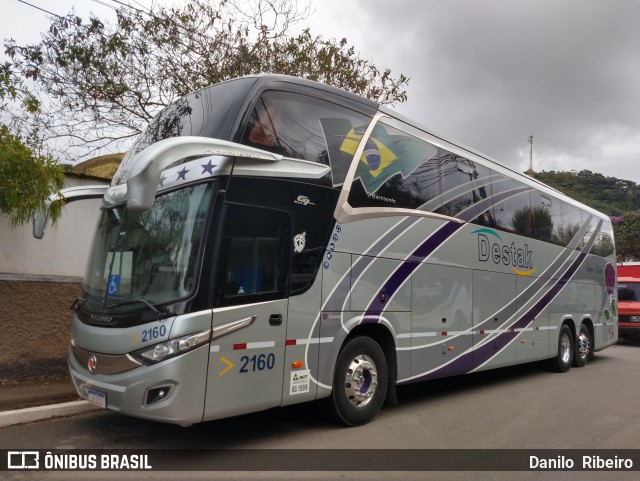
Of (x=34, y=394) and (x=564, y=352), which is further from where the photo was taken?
(x=564, y=352)

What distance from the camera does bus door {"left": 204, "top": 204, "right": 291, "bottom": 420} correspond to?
475 centimetres

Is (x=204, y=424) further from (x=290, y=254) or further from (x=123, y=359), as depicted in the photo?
(x=290, y=254)

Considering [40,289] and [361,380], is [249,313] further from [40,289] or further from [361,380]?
[40,289]

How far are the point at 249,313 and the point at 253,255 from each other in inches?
22.2

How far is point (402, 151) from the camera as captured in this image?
7.11m

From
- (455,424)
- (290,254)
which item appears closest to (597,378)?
(455,424)

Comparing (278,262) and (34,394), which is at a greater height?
(278,262)

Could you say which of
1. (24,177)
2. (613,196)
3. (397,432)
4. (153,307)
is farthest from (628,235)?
(153,307)

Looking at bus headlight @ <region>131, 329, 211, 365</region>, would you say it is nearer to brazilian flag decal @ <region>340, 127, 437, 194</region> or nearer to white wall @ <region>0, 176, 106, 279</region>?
brazilian flag decal @ <region>340, 127, 437, 194</region>

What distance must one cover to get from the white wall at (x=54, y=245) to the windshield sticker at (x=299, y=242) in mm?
4874

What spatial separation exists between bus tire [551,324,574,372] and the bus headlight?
9005mm

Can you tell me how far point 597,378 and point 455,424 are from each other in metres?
5.52

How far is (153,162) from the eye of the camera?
417cm

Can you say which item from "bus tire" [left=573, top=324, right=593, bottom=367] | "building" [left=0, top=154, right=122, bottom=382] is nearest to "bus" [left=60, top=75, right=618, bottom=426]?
"building" [left=0, top=154, right=122, bottom=382]
